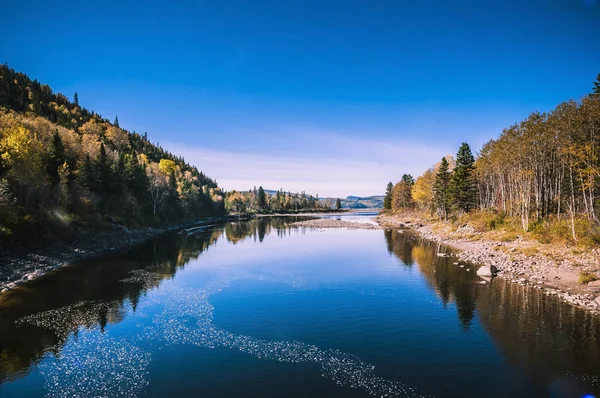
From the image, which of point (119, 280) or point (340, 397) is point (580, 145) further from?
point (119, 280)

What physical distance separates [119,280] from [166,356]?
22.3 meters

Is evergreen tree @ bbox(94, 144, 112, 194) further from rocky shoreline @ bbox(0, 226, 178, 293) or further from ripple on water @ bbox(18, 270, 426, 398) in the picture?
ripple on water @ bbox(18, 270, 426, 398)

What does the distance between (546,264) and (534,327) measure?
17813 mm

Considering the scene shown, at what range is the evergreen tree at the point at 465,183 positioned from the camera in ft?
269

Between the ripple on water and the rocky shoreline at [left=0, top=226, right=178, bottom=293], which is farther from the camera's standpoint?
the rocky shoreline at [left=0, top=226, right=178, bottom=293]

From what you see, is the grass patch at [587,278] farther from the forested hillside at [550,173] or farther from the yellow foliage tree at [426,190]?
the yellow foliage tree at [426,190]

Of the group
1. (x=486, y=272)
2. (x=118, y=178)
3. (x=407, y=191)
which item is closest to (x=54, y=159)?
(x=118, y=178)

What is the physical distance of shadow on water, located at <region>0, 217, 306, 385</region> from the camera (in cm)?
2108

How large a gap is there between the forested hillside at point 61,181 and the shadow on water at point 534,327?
52467 millimetres

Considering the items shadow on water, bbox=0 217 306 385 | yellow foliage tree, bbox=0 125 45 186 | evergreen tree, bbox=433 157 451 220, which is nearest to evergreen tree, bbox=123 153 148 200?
yellow foliage tree, bbox=0 125 45 186

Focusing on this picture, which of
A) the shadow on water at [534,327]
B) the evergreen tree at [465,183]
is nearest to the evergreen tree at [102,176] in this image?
the shadow on water at [534,327]

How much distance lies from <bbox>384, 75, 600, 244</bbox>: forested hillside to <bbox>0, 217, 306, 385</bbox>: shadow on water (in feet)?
161

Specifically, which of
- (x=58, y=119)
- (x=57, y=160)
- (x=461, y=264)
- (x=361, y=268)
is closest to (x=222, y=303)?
(x=361, y=268)

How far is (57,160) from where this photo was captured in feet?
210
